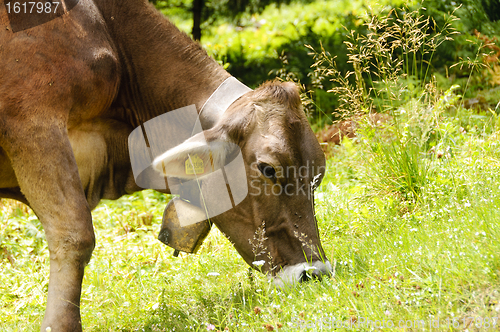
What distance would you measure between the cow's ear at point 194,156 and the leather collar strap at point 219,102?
23 centimetres

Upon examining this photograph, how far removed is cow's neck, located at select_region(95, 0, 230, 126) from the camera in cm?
358

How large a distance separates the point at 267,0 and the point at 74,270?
634cm

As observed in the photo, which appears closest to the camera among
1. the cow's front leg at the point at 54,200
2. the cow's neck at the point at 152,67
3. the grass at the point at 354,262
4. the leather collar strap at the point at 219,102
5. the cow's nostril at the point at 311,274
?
the grass at the point at 354,262

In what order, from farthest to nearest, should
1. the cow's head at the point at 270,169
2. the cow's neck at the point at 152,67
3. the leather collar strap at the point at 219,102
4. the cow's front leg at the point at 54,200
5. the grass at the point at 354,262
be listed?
the cow's neck at the point at 152,67 < the leather collar strap at the point at 219,102 < the cow's head at the point at 270,169 < the cow's front leg at the point at 54,200 < the grass at the point at 354,262

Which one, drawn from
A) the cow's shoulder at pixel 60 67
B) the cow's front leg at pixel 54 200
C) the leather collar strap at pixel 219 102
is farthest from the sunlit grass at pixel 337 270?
Result: the cow's shoulder at pixel 60 67

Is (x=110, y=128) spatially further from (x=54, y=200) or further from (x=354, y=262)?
(x=354, y=262)

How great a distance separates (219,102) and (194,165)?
517mm

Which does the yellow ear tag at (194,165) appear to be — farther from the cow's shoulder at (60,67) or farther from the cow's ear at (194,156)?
the cow's shoulder at (60,67)

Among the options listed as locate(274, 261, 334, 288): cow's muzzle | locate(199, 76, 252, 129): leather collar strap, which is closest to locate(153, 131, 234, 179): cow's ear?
locate(199, 76, 252, 129): leather collar strap

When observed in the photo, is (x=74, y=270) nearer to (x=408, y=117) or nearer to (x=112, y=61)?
(x=112, y=61)

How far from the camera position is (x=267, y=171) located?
314cm

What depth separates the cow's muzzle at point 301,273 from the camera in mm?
2975

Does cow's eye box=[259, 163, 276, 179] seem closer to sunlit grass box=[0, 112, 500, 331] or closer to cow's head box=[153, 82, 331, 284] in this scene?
cow's head box=[153, 82, 331, 284]

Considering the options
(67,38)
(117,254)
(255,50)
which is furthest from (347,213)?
(255,50)
